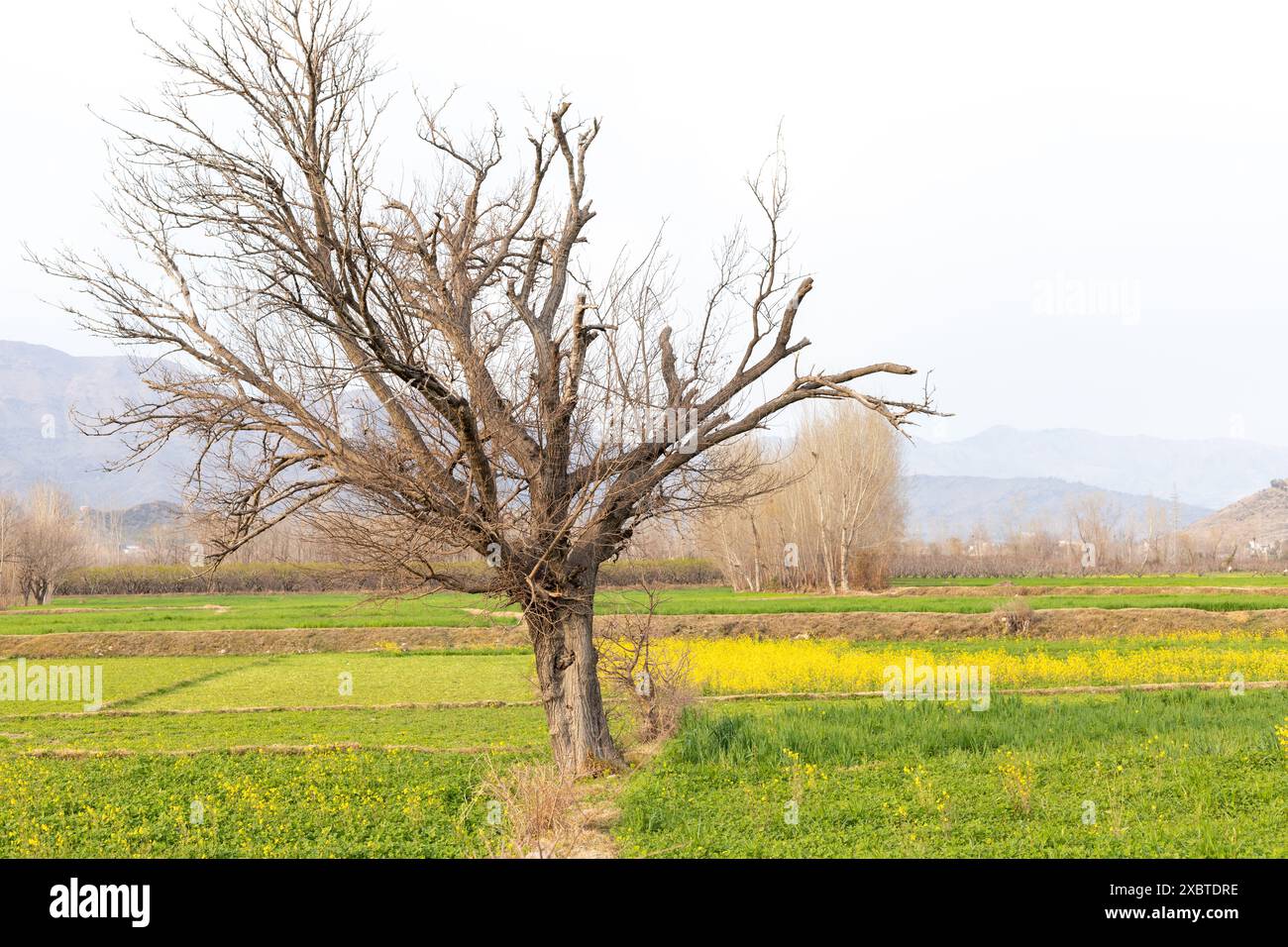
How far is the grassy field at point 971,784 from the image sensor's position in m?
8.84

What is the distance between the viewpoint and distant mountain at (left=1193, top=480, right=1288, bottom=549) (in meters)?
139

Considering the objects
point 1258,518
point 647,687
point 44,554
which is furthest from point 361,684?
point 1258,518

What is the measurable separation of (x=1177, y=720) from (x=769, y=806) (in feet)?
23.4

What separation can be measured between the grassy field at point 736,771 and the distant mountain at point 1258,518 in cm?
13871

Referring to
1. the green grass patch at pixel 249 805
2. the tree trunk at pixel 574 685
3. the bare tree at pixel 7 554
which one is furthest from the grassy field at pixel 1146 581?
the bare tree at pixel 7 554

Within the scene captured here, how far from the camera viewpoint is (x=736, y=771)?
473 inches

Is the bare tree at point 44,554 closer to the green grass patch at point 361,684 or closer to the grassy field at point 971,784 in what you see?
the green grass patch at point 361,684

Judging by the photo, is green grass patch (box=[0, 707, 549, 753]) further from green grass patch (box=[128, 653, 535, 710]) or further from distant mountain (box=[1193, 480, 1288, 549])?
distant mountain (box=[1193, 480, 1288, 549])

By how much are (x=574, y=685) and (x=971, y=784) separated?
16.6 feet

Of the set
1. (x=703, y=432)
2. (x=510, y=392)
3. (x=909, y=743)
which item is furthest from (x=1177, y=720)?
(x=510, y=392)

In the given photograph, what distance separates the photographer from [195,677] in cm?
2670

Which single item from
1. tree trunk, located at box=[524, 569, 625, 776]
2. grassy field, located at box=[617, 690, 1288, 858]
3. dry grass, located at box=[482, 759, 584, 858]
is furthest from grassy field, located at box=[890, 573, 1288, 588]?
dry grass, located at box=[482, 759, 584, 858]

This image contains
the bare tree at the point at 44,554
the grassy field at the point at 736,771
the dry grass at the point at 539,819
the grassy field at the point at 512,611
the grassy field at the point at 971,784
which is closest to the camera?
the dry grass at the point at 539,819
